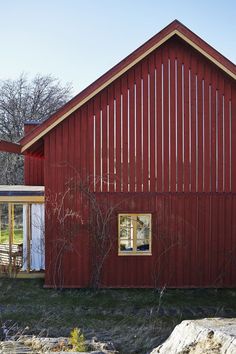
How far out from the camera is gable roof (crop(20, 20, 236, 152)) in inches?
515

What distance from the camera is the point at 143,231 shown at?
13875mm

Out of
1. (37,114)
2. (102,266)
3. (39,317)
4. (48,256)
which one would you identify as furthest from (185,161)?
(37,114)

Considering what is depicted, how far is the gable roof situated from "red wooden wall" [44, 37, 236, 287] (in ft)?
1.58

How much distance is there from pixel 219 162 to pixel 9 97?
3142 cm

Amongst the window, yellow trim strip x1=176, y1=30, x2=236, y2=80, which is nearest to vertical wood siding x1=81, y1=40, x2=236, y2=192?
yellow trim strip x1=176, y1=30, x2=236, y2=80

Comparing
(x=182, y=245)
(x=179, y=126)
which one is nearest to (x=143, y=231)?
(x=182, y=245)

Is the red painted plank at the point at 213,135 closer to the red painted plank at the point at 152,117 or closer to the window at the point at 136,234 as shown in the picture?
the red painted plank at the point at 152,117

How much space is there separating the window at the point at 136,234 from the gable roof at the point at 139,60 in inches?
130

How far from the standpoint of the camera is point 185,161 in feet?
45.2

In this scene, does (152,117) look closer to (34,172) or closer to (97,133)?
(97,133)

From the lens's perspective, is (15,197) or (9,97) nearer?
(15,197)

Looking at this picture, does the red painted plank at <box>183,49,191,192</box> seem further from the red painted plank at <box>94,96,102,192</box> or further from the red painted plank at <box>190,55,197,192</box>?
the red painted plank at <box>94,96,102,192</box>

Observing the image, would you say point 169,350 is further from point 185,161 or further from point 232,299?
point 185,161

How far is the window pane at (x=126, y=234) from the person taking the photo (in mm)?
13812
